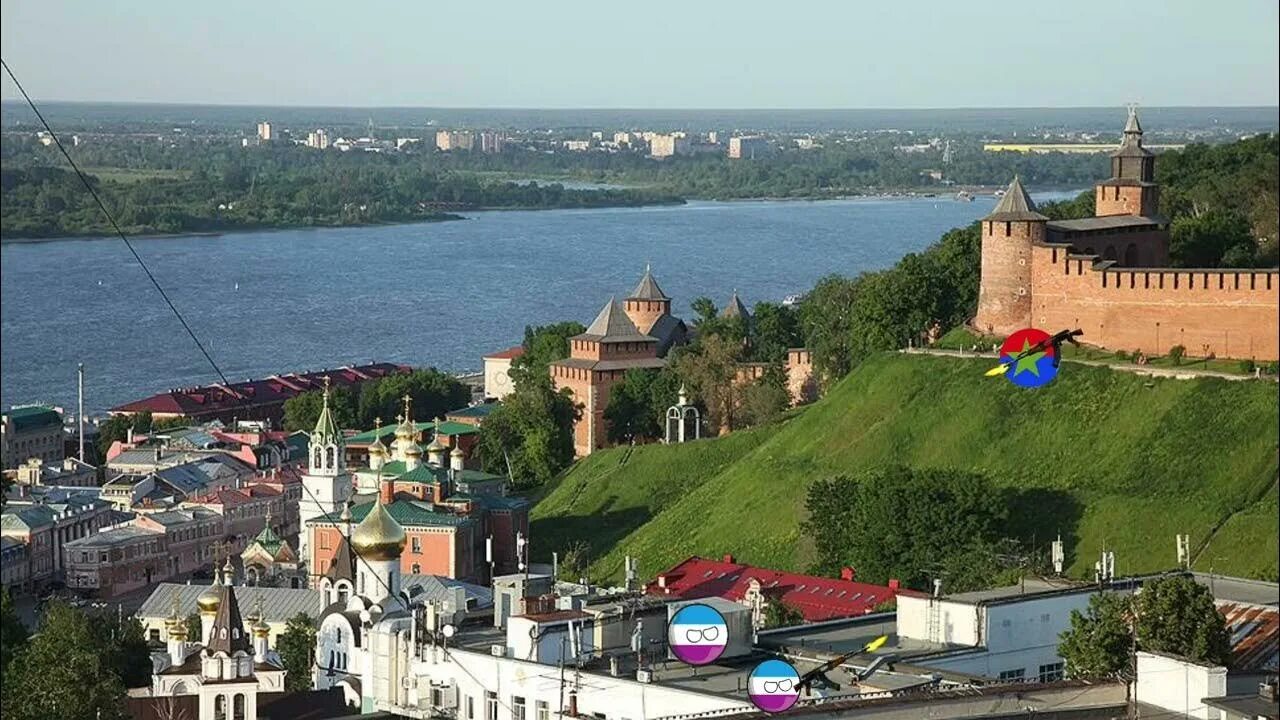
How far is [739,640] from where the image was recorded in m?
11.7

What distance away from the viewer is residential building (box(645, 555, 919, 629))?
1848cm

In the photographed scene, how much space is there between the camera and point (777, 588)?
19.8 meters

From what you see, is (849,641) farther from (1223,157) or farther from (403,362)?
(403,362)

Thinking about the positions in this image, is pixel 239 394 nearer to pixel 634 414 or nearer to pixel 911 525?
pixel 634 414

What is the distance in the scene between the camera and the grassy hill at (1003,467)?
1964 cm

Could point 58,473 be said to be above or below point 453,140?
above

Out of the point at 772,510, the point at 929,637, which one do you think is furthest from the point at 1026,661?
the point at 772,510

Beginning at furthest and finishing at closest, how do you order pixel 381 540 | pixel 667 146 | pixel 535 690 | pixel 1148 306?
pixel 667 146 → pixel 1148 306 → pixel 381 540 → pixel 535 690

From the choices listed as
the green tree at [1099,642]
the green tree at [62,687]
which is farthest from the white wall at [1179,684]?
the green tree at [62,687]

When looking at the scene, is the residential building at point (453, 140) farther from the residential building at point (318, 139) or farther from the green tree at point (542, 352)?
the green tree at point (542, 352)

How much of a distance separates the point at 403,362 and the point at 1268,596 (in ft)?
115

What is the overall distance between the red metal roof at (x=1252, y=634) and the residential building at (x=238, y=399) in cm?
2775

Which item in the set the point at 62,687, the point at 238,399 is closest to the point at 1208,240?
the point at 62,687

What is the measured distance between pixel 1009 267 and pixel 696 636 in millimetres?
13603
